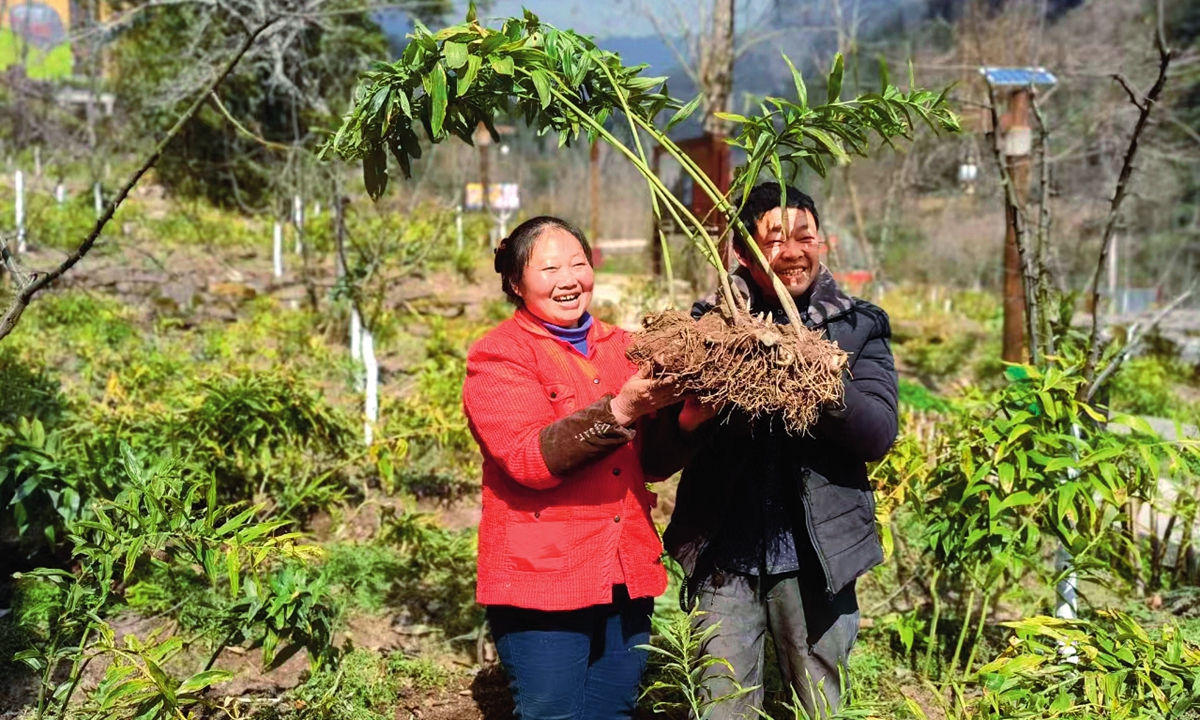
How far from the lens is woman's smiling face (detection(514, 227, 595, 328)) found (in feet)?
7.21

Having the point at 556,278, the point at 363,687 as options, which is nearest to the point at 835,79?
the point at 556,278

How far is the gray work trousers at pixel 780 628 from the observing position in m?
2.24

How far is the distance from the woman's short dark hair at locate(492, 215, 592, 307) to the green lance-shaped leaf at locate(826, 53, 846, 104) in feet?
2.04

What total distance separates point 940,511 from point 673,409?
47.7 inches

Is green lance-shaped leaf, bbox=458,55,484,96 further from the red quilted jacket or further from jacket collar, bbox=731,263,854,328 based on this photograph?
jacket collar, bbox=731,263,854,328

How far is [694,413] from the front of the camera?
2029 millimetres

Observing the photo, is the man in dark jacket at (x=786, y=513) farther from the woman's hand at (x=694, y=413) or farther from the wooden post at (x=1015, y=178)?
the wooden post at (x=1015, y=178)

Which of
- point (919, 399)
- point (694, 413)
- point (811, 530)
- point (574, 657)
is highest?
point (694, 413)

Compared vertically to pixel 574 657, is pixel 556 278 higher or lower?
higher

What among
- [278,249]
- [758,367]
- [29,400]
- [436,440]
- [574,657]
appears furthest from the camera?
[278,249]

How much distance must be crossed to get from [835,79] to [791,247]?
355mm

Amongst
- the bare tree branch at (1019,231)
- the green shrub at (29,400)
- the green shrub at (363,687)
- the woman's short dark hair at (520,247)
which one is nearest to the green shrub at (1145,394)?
the bare tree branch at (1019,231)

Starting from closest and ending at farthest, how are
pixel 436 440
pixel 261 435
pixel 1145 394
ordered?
pixel 261 435
pixel 436 440
pixel 1145 394

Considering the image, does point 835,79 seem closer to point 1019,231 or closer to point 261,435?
point 1019,231
